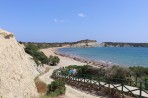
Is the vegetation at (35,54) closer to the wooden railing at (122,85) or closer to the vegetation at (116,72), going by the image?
the vegetation at (116,72)

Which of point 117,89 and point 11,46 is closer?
point 11,46

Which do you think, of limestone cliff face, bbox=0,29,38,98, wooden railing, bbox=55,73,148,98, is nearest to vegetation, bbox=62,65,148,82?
wooden railing, bbox=55,73,148,98

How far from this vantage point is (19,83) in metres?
13.5

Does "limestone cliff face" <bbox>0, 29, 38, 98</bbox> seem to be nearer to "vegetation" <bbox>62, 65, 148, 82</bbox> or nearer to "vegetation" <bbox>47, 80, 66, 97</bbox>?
"vegetation" <bbox>47, 80, 66, 97</bbox>

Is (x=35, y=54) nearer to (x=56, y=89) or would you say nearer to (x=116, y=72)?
(x=116, y=72)

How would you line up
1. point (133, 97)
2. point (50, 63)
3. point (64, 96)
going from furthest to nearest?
point (50, 63), point (64, 96), point (133, 97)

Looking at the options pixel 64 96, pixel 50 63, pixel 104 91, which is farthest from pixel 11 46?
pixel 50 63

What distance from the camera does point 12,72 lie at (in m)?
13.2

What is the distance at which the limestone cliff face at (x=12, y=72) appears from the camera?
12447 mm

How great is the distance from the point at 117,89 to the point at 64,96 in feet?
12.4

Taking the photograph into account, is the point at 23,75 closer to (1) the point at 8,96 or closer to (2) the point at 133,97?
(1) the point at 8,96

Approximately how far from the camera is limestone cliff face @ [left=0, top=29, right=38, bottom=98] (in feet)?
40.8

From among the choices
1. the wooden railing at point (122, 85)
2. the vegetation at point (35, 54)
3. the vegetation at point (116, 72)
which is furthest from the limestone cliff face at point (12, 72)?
the vegetation at point (35, 54)

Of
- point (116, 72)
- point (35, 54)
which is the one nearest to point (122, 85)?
point (116, 72)
